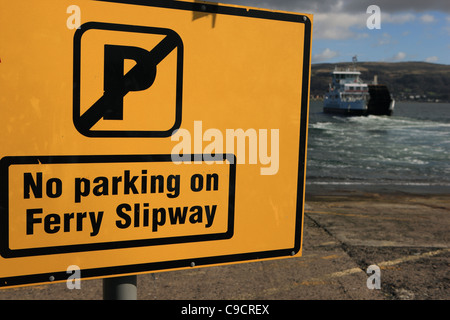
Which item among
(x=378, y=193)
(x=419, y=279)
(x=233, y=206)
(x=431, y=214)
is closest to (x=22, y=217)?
(x=233, y=206)

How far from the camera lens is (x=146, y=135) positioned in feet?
4.01

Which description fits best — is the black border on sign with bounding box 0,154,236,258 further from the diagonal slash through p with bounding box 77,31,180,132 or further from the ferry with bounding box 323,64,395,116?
the ferry with bounding box 323,64,395,116

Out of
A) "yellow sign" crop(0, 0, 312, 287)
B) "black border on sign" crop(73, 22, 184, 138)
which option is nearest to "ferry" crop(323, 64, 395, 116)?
"yellow sign" crop(0, 0, 312, 287)

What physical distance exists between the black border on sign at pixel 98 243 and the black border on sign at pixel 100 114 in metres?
0.06

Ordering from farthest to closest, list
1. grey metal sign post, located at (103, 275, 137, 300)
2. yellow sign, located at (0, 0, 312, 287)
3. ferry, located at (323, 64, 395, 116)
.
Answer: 1. ferry, located at (323, 64, 395, 116)
2. grey metal sign post, located at (103, 275, 137, 300)
3. yellow sign, located at (0, 0, 312, 287)

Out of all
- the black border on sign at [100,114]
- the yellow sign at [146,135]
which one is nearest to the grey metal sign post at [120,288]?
the yellow sign at [146,135]

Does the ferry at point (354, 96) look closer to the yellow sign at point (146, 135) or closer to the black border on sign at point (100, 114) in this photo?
the yellow sign at point (146, 135)

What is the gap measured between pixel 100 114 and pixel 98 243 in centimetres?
35

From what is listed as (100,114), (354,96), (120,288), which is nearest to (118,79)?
(100,114)

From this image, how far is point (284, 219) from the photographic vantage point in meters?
1.41

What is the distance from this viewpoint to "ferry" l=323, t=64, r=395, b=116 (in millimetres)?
90125

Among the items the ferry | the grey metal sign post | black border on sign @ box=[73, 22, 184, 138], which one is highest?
the ferry
